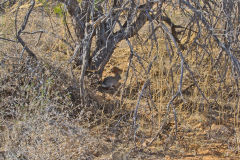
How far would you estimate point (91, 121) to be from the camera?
3660mm

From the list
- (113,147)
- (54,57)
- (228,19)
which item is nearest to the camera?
(228,19)

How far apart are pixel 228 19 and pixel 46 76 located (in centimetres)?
188

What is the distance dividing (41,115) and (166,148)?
1.20 meters

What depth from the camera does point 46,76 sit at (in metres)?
3.65

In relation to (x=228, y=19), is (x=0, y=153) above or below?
below

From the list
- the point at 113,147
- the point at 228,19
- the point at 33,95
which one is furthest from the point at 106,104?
the point at 228,19

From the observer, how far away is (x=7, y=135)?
9.76 ft

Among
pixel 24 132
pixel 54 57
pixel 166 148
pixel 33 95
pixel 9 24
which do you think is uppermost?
pixel 9 24

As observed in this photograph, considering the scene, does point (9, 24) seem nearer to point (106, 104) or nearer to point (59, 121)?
point (106, 104)

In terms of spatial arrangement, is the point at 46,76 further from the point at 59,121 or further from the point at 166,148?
the point at 166,148

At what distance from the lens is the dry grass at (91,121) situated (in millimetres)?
2924

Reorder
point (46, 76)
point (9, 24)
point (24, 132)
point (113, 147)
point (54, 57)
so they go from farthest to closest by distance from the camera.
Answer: point (9, 24)
point (54, 57)
point (46, 76)
point (113, 147)
point (24, 132)

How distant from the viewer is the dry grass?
2.92 m

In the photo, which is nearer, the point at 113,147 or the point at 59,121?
the point at 59,121
